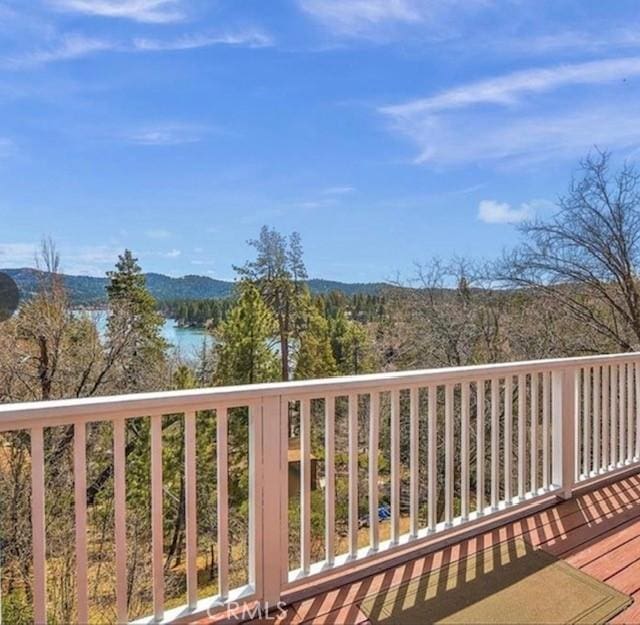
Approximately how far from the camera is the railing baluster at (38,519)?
1.50 metres

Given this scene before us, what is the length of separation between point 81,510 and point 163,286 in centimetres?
924

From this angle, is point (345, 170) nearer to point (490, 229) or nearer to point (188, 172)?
point (188, 172)

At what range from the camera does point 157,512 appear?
5.63ft

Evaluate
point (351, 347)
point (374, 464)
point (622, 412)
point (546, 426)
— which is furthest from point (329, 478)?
point (351, 347)

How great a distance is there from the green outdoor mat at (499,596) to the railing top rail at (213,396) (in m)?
0.83

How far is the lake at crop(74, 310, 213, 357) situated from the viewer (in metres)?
9.36

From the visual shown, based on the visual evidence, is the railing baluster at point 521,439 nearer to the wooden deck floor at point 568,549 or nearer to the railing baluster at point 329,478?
the wooden deck floor at point 568,549

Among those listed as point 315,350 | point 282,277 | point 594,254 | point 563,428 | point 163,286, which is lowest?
point 315,350

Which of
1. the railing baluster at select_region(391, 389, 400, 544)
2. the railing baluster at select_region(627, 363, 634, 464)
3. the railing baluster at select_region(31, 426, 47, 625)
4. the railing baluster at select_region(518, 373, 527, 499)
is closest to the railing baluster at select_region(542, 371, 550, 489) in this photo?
the railing baluster at select_region(518, 373, 527, 499)

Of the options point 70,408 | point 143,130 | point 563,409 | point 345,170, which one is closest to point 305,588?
point 70,408

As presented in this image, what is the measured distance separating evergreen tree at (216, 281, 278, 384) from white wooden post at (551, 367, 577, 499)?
9168mm

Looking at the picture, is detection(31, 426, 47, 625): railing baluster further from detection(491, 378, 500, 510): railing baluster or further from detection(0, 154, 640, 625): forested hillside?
detection(0, 154, 640, 625): forested hillside

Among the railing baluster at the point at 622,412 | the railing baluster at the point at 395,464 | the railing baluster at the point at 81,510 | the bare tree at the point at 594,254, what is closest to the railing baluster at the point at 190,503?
the railing baluster at the point at 81,510

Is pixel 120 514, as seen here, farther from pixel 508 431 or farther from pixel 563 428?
pixel 563 428
